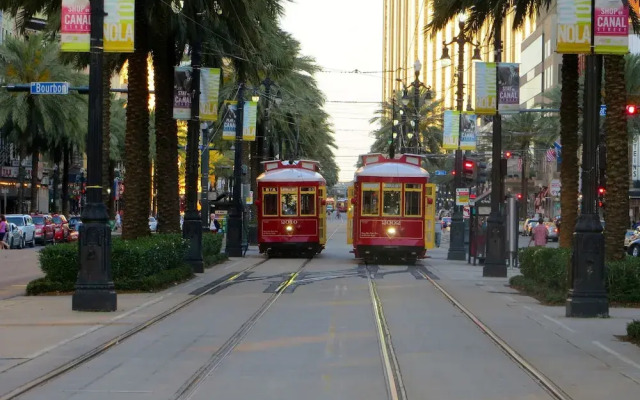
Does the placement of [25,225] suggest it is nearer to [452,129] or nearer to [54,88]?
[452,129]

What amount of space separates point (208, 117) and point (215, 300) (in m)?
8.50

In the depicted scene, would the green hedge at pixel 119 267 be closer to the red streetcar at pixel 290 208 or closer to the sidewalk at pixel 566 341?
the sidewalk at pixel 566 341

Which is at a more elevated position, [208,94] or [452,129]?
[452,129]

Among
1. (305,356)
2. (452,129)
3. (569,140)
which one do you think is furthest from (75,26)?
(452,129)

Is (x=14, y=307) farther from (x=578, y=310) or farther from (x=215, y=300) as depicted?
(x=578, y=310)

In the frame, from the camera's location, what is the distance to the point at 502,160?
30.8m

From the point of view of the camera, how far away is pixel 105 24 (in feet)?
61.4

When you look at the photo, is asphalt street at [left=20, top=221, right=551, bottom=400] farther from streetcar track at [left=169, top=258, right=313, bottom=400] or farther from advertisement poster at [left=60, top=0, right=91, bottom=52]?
advertisement poster at [left=60, top=0, right=91, bottom=52]

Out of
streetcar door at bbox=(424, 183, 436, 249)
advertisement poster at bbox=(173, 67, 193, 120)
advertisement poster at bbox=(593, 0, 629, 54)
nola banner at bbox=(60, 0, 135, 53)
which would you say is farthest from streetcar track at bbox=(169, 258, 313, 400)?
streetcar door at bbox=(424, 183, 436, 249)

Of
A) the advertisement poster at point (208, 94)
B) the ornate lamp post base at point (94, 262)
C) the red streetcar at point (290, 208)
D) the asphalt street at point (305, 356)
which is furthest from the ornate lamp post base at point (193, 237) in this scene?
the ornate lamp post base at point (94, 262)

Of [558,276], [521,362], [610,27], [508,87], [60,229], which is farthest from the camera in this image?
[60,229]

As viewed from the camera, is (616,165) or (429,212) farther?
(429,212)

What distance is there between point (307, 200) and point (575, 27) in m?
22.8

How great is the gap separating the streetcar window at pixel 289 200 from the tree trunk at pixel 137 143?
1446 centimetres
